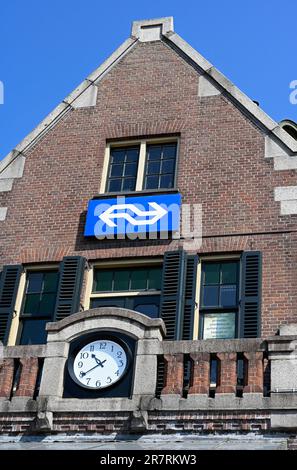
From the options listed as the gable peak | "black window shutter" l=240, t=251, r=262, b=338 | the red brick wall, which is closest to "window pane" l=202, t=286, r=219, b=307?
"black window shutter" l=240, t=251, r=262, b=338

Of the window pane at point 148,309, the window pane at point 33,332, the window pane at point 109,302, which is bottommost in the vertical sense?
the window pane at point 33,332

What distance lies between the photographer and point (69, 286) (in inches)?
581

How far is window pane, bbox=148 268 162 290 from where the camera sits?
14.7m

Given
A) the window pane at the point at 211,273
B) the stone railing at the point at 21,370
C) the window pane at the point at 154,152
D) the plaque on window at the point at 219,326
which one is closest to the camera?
the stone railing at the point at 21,370

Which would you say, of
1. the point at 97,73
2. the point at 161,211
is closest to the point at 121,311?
the point at 161,211

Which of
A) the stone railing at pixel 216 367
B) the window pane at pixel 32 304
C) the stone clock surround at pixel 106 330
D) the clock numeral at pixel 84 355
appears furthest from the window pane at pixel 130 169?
the stone railing at pixel 216 367

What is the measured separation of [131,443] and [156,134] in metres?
7.21

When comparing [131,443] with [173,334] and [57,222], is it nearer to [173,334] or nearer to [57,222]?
[173,334]

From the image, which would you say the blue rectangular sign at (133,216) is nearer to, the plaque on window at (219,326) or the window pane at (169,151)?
the window pane at (169,151)

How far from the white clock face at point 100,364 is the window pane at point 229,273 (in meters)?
2.86


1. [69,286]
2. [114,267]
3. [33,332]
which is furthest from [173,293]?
[33,332]

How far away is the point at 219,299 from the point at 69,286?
9.03 ft

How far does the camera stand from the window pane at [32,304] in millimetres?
14938

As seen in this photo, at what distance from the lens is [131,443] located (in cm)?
1149
